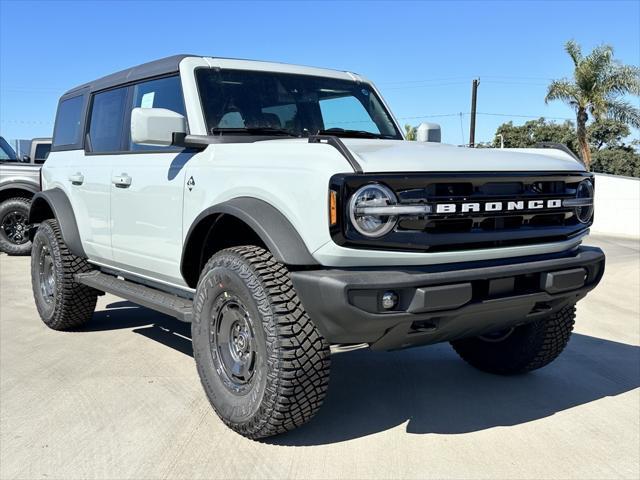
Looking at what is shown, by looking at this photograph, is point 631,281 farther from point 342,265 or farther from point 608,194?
point 608,194

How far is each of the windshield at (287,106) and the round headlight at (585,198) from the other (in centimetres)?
135

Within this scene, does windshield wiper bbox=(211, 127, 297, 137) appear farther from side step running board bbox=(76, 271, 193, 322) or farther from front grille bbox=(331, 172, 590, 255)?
front grille bbox=(331, 172, 590, 255)

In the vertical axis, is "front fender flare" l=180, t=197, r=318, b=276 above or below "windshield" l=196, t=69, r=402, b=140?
below

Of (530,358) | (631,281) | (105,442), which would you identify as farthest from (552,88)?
(105,442)

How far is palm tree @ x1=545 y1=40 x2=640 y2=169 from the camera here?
2528cm

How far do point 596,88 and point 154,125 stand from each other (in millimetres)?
25436

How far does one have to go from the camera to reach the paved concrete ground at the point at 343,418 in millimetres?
3031

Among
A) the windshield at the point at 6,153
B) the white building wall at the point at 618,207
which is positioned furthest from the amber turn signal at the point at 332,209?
the white building wall at the point at 618,207

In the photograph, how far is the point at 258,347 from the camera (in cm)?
313

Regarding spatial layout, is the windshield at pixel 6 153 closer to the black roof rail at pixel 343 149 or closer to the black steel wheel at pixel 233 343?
the black steel wheel at pixel 233 343

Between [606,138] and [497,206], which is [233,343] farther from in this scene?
[606,138]

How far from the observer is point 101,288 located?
15.6 feet

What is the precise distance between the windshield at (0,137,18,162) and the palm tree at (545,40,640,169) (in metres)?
20.4

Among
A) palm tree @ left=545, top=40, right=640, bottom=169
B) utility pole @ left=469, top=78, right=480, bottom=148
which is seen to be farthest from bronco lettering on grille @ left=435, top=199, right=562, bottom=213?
utility pole @ left=469, top=78, right=480, bottom=148
